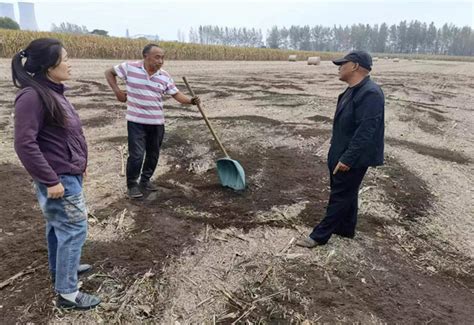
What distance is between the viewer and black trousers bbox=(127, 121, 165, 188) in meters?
4.23

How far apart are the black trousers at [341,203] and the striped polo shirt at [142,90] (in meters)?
2.02

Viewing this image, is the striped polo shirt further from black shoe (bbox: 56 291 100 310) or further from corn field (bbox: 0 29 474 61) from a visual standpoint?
corn field (bbox: 0 29 474 61)

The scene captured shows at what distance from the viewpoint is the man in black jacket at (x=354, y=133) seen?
121 inches

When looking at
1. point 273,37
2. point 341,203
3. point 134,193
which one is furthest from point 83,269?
point 273,37

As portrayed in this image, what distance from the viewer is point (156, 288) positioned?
2.97 m

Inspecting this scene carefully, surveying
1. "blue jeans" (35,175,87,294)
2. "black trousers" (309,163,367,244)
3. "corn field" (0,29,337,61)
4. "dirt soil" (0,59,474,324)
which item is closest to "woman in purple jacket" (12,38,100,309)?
"blue jeans" (35,175,87,294)

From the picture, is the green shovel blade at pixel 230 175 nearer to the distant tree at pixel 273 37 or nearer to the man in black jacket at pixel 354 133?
the man in black jacket at pixel 354 133

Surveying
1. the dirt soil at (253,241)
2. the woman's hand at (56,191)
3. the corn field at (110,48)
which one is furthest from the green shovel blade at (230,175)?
the corn field at (110,48)

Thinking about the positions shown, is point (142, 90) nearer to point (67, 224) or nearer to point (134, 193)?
point (134, 193)

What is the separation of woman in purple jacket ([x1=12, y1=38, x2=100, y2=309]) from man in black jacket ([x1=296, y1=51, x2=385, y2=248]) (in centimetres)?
210

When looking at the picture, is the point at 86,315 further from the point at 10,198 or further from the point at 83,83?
the point at 83,83

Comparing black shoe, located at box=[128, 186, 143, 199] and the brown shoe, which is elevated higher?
black shoe, located at box=[128, 186, 143, 199]

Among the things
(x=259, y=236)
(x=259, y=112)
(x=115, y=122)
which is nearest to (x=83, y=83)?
(x=115, y=122)

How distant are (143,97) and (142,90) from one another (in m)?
0.08
